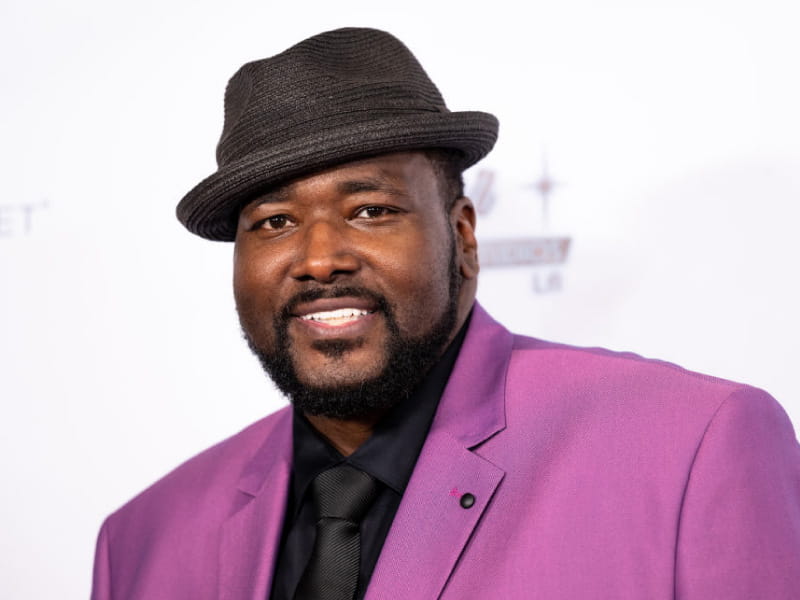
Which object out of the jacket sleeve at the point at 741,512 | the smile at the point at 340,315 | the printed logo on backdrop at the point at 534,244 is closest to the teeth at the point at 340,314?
the smile at the point at 340,315

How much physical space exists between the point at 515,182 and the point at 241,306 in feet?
3.71

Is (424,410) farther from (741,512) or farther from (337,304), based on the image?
(741,512)

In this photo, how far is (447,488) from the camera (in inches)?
74.4

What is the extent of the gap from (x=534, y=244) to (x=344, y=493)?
1.11m

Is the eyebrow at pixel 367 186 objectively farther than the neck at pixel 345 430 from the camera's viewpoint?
No

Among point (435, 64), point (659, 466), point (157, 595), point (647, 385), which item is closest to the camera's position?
point (659, 466)

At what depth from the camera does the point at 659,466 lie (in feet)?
5.80

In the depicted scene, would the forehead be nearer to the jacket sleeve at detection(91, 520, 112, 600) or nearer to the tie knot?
the tie knot

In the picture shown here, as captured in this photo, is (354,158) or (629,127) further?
(629,127)

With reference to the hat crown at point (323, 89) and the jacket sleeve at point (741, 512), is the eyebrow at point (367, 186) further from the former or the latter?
the jacket sleeve at point (741, 512)

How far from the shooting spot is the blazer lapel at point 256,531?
2.11 meters

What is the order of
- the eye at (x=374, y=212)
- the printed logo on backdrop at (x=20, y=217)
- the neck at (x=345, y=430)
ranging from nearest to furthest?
the eye at (x=374, y=212), the neck at (x=345, y=430), the printed logo on backdrop at (x=20, y=217)

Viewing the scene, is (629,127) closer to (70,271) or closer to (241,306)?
(241,306)

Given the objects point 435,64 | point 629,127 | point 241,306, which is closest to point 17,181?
point 435,64
